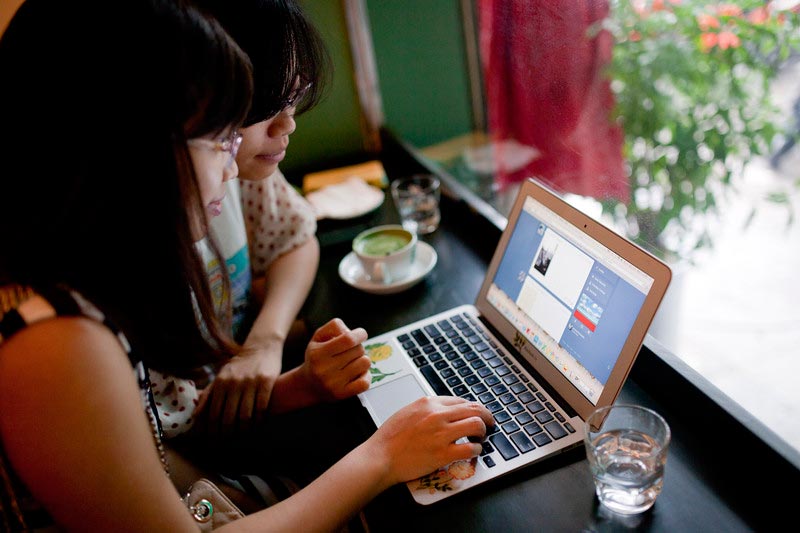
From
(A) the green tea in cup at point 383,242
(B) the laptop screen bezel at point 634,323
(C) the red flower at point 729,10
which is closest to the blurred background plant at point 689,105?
(C) the red flower at point 729,10

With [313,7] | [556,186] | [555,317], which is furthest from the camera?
[313,7]

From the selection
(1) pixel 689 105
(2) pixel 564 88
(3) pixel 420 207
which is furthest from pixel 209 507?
(1) pixel 689 105

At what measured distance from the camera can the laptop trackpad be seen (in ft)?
2.78

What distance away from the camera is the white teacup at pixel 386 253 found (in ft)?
3.73

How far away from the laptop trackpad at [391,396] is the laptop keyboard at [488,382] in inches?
1.0

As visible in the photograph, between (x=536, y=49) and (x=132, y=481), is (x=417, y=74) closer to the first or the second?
(x=536, y=49)

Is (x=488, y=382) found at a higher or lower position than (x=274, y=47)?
lower

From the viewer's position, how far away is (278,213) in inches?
50.0

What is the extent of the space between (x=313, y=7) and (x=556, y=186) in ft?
3.38

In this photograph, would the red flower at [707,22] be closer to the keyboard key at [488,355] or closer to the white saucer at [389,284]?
the white saucer at [389,284]

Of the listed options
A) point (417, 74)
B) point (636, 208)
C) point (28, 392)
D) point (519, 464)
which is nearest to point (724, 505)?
point (519, 464)

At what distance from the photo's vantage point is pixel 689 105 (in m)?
1.33

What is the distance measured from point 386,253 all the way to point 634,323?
58 cm

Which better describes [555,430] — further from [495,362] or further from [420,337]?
[420,337]
